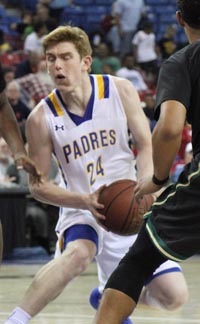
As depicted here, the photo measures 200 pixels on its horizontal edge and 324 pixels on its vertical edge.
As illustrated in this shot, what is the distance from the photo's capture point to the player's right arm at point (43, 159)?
5.95m

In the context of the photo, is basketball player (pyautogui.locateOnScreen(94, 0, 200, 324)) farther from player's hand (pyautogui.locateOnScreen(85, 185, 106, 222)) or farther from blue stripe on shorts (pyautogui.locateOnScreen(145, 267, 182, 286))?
blue stripe on shorts (pyautogui.locateOnScreen(145, 267, 182, 286))

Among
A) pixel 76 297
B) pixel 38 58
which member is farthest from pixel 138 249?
pixel 38 58

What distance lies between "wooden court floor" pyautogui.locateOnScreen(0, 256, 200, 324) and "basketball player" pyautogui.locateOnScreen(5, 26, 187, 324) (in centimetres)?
119

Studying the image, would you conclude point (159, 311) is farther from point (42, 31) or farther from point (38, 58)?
point (42, 31)

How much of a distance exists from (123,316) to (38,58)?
481 inches

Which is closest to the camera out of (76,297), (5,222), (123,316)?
(123,316)

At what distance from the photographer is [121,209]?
18.7 ft

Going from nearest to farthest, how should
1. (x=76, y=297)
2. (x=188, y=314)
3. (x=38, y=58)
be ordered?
(x=188, y=314) < (x=76, y=297) < (x=38, y=58)

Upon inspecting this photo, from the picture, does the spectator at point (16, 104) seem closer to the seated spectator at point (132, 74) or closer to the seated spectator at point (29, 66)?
the seated spectator at point (29, 66)

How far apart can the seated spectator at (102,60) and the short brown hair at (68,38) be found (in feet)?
37.0

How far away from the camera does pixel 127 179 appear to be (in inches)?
234

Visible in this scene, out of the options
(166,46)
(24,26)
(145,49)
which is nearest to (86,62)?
(145,49)

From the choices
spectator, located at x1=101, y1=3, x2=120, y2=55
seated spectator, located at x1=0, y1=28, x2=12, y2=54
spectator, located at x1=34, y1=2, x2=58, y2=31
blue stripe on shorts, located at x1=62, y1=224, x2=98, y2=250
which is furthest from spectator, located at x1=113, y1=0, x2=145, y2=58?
blue stripe on shorts, located at x1=62, y1=224, x2=98, y2=250

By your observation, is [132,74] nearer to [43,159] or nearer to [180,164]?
[180,164]
